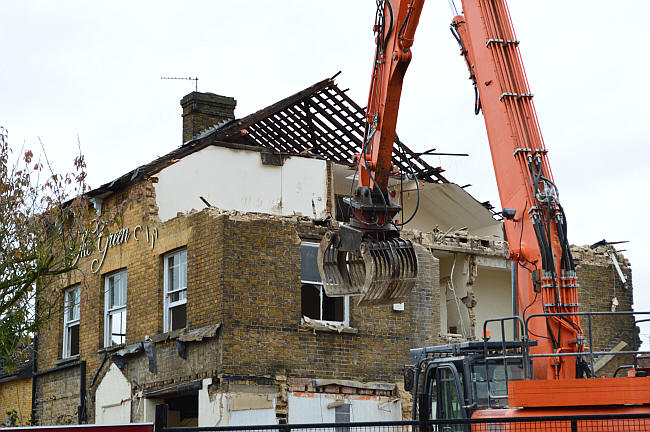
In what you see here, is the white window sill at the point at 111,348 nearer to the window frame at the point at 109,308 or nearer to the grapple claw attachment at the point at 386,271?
the window frame at the point at 109,308

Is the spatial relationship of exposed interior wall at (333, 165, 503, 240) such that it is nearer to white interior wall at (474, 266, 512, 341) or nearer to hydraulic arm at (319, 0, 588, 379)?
white interior wall at (474, 266, 512, 341)

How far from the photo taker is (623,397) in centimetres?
1024

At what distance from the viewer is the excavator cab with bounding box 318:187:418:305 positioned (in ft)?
43.0

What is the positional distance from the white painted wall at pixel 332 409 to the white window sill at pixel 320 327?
1366 mm

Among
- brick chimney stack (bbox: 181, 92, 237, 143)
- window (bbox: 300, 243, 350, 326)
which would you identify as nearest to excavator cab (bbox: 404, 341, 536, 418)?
window (bbox: 300, 243, 350, 326)

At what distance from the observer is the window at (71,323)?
2648cm

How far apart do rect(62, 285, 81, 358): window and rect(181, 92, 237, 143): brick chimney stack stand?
5197 millimetres

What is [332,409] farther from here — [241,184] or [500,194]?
[500,194]

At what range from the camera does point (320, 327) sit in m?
22.1

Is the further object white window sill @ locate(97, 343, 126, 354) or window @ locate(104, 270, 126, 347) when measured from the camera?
window @ locate(104, 270, 126, 347)

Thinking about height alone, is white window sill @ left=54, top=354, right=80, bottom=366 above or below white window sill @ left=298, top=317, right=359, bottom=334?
below

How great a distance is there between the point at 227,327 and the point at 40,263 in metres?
4.49

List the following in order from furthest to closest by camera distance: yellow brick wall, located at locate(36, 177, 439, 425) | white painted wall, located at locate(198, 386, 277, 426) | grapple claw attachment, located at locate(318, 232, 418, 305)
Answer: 1. yellow brick wall, located at locate(36, 177, 439, 425)
2. white painted wall, located at locate(198, 386, 277, 426)
3. grapple claw attachment, located at locate(318, 232, 418, 305)

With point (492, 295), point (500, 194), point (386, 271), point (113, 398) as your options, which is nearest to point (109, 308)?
point (113, 398)
